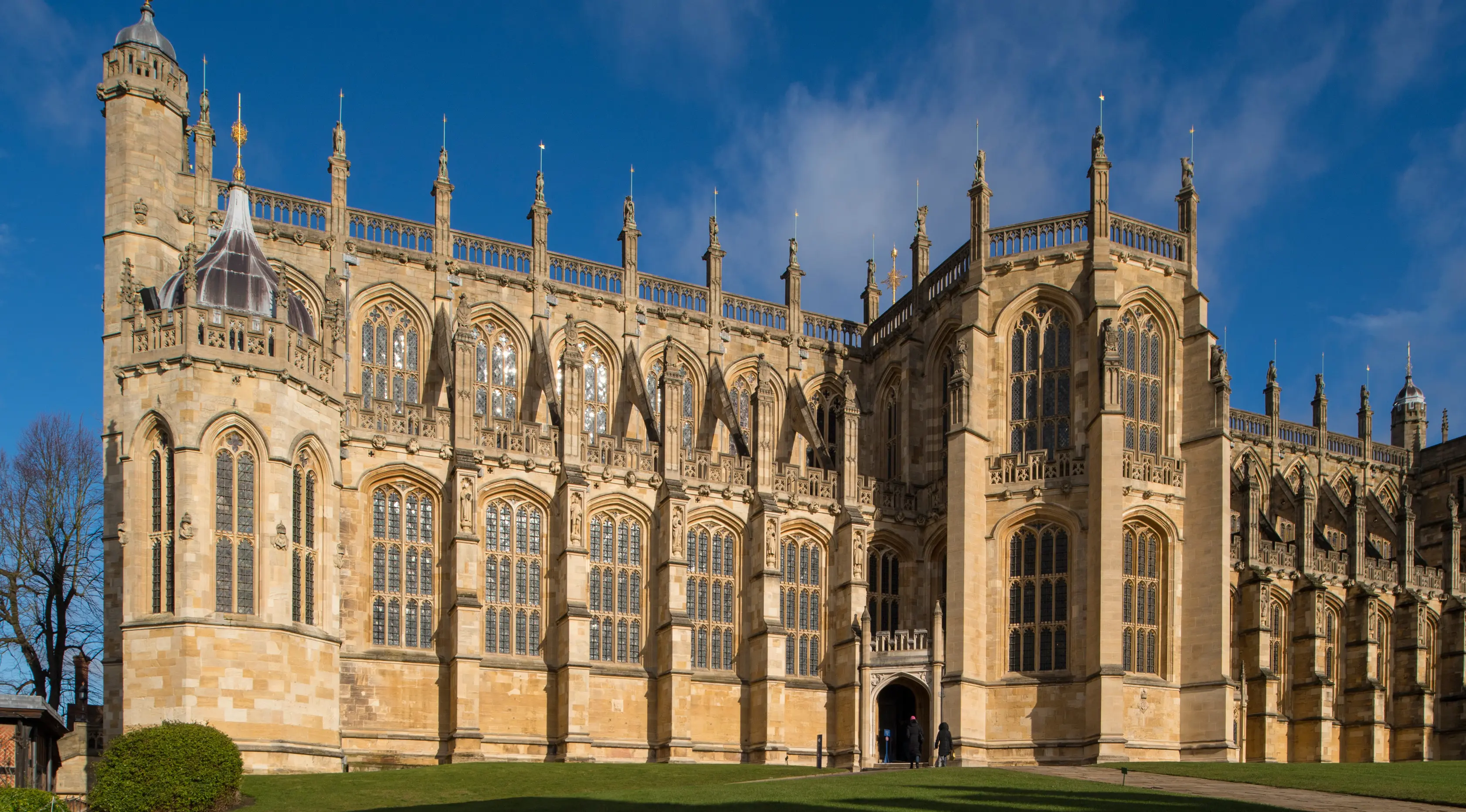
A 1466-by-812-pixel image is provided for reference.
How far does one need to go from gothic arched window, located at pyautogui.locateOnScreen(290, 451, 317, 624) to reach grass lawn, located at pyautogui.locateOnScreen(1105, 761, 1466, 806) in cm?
2103

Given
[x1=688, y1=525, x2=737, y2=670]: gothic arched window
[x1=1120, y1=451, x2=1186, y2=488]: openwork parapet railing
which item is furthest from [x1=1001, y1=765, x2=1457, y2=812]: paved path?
[x1=688, y1=525, x2=737, y2=670]: gothic arched window

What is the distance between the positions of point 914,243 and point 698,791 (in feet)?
98.5

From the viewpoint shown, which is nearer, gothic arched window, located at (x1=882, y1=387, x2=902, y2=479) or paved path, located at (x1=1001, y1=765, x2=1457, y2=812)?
paved path, located at (x1=1001, y1=765, x2=1457, y2=812)

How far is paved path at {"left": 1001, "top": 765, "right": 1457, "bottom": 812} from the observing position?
93.7 ft

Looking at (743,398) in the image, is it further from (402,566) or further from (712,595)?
(402,566)

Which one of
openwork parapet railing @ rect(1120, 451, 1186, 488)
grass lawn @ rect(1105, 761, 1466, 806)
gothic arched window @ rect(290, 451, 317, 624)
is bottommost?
grass lawn @ rect(1105, 761, 1466, 806)

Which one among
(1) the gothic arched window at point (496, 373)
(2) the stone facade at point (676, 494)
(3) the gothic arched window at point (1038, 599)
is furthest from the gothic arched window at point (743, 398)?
(3) the gothic arched window at point (1038, 599)

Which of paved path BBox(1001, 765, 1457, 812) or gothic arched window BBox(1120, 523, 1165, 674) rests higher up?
gothic arched window BBox(1120, 523, 1165, 674)

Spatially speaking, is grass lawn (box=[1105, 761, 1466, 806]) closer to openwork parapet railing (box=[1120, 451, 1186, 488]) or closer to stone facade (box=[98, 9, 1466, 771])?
A: stone facade (box=[98, 9, 1466, 771])

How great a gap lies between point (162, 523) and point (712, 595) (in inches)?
741

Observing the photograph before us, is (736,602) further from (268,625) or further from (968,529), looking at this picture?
(268,625)

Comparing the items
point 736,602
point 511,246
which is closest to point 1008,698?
point 736,602

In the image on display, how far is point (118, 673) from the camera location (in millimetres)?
39656

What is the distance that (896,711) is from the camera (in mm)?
50781
